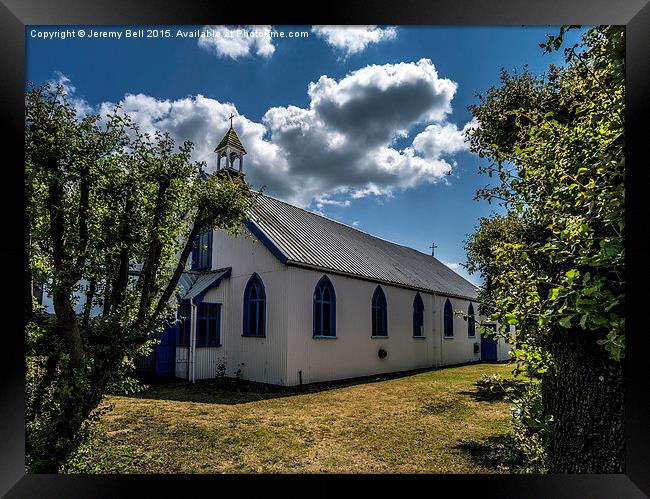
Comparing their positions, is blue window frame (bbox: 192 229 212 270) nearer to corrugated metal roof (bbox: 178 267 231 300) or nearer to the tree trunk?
corrugated metal roof (bbox: 178 267 231 300)

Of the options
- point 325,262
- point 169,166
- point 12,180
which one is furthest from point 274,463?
point 325,262

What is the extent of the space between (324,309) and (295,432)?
20.0ft

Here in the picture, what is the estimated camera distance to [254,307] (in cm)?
1262

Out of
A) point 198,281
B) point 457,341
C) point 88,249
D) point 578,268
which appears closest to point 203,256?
point 198,281

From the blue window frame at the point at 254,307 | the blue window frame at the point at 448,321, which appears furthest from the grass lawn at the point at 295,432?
the blue window frame at the point at 448,321

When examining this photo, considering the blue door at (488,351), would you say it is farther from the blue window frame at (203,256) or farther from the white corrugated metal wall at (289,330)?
the blue window frame at (203,256)

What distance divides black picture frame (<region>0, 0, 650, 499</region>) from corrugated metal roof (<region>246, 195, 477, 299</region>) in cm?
577

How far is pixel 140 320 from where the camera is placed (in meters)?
4.16

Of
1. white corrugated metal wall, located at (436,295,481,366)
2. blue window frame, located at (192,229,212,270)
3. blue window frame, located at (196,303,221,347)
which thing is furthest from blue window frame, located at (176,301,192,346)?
white corrugated metal wall, located at (436,295,481,366)

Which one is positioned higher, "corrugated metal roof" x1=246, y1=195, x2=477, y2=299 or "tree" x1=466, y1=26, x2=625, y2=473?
"corrugated metal roof" x1=246, y1=195, x2=477, y2=299

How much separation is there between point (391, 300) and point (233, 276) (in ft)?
22.6

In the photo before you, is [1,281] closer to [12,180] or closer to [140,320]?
[12,180]

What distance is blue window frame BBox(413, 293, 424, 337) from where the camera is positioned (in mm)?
18062
